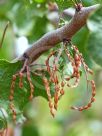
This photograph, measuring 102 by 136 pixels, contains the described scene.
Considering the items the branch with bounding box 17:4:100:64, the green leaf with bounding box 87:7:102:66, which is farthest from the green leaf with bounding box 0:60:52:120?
the green leaf with bounding box 87:7:102:66

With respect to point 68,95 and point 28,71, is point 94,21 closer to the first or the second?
point 28,71

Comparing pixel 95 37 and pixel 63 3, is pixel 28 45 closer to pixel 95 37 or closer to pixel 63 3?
pixel 63 3

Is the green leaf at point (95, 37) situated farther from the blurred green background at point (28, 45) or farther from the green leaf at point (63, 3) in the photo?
the green leaf at point (63, 3)

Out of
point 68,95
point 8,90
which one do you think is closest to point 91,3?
point 8,90

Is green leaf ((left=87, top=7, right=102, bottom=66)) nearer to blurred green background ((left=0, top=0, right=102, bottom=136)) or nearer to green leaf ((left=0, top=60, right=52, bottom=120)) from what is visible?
blurred green background ((left=0, top=0, right=102, bottom=136))

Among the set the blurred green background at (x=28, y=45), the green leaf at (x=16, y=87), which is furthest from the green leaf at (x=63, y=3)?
the green leaf at (x=16, y=87)

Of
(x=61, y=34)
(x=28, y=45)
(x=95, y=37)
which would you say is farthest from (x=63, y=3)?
(x=28, y=45)
